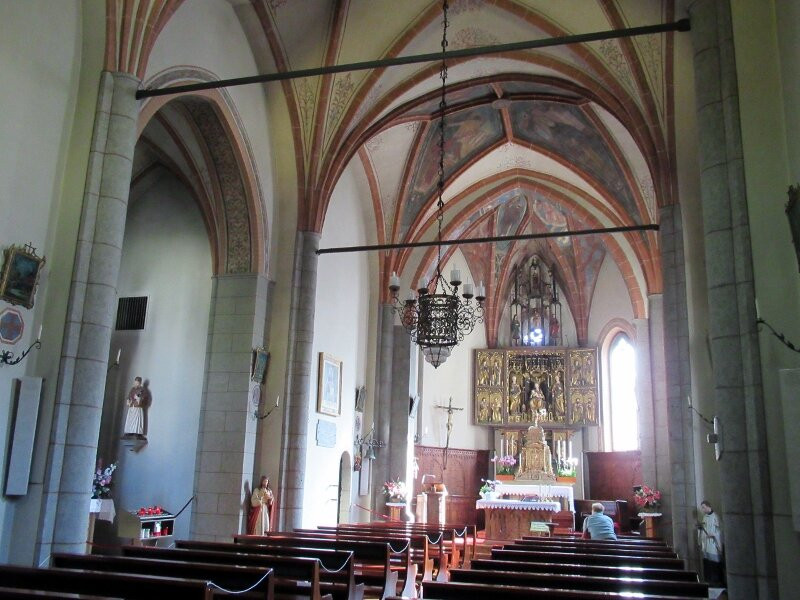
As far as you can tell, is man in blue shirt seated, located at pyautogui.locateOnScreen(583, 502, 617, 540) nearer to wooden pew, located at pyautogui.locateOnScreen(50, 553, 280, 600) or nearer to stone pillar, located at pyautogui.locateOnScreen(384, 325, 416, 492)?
wooden pew, located at pyautogui.locateOnScreen(50, 553, 280, 600)

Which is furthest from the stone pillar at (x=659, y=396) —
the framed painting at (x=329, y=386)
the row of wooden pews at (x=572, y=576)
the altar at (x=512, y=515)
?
the row of wooden pews at (x=572, y=576)

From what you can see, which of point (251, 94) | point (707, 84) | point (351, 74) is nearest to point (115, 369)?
point (251, 94)

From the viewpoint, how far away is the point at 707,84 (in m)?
7.13

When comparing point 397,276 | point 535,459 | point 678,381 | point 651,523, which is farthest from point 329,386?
point 535,459

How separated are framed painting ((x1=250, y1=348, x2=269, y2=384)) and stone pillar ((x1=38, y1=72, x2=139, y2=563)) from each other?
469 centimetres

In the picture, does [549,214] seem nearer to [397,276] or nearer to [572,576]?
[397,276]

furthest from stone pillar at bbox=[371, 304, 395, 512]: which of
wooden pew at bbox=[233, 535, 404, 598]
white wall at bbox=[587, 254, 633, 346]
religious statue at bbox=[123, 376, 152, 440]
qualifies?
wooden pew at bbox=[233, 535, 404, 598]

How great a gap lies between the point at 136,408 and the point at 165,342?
1.37 m

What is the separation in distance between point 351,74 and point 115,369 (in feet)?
24.6

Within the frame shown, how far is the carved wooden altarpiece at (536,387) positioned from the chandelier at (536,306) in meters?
0.93

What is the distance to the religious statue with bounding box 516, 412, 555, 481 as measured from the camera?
22078mm

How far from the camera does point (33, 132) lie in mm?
8258

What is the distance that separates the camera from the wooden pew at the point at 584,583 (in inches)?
238

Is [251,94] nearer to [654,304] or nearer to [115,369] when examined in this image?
[115,369]
